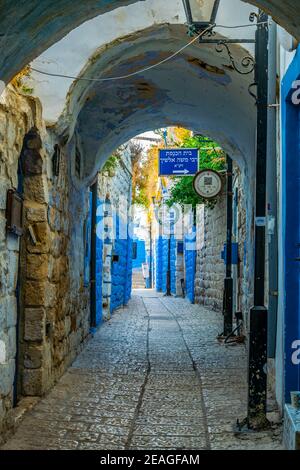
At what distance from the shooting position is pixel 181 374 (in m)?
5.66

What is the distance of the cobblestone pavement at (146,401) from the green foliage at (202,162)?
14.8 ft

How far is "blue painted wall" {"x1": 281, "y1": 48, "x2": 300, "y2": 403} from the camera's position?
12.4ft

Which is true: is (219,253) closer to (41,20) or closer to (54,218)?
(54,218)

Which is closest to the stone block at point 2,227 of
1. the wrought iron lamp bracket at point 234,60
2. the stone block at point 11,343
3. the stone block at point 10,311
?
the stone block at point 10,311

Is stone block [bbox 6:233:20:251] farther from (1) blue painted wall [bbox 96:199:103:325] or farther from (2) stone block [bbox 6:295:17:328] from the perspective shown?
(1) blue painted wall [bbox 96:199:103:325]

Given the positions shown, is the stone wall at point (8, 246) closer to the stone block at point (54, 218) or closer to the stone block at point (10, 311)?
the stone block at point (10, 311)

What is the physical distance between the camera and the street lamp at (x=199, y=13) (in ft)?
14.0

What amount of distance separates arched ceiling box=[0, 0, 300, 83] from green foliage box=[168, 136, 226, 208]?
7279 millimetres

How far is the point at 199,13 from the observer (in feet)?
14.3

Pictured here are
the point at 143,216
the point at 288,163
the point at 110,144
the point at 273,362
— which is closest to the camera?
the point at 288,163

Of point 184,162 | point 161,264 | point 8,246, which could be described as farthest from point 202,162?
point 161,264

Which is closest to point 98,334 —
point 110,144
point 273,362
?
point 110,144

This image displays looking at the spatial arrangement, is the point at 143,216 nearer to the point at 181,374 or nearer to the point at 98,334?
the point at 98,334

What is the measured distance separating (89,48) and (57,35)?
1.84 meters
